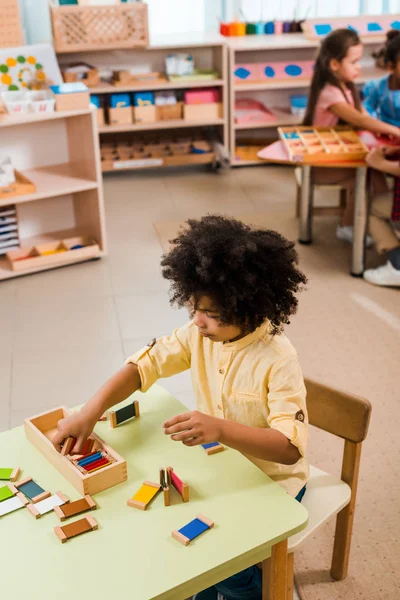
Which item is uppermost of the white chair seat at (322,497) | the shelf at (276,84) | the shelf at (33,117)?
the shelf at (33,117)

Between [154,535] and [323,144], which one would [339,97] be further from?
[154,535]

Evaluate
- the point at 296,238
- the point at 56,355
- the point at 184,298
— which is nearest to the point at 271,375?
the point at 184,298

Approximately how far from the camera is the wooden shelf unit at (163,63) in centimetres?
518

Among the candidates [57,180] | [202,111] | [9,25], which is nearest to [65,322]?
[57,180]

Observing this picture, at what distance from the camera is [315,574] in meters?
2.00

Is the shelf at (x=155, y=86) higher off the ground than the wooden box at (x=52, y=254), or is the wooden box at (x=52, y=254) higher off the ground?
the shelf at (x=155, y=86)

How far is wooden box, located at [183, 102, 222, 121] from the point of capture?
5329mm

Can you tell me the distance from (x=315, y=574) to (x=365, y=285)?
1992 mm

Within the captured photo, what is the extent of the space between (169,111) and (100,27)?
29.8 inches

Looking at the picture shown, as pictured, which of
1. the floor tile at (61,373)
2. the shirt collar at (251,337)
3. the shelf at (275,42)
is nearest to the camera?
the shirt collar at (251,337)

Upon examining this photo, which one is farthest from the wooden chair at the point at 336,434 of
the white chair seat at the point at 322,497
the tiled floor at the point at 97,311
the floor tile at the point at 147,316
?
the floor tile at the point at 147,316

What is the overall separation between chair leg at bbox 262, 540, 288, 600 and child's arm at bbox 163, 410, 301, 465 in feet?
0.61

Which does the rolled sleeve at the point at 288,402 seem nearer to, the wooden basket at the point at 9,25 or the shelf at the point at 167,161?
the wooden basket at the point at 9,25

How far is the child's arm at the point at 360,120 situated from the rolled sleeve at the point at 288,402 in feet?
8.37
